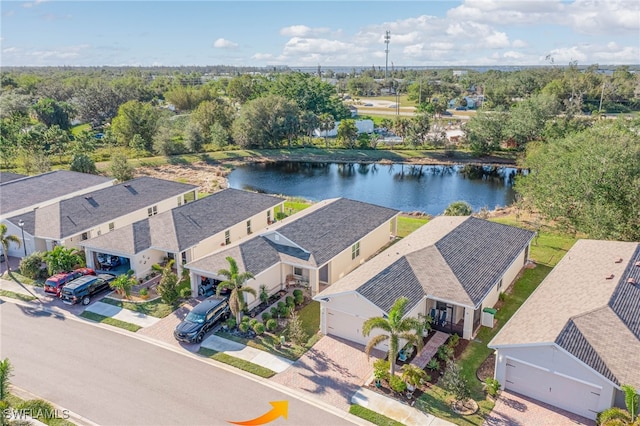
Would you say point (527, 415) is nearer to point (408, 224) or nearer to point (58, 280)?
point (408, 224)

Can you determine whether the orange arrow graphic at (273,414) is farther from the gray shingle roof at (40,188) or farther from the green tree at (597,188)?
the gray shingle roof at (40,188)

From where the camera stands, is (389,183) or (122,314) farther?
(389,183)

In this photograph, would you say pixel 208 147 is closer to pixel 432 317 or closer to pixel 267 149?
pixel 267 149

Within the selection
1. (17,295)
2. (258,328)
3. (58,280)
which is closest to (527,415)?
(258,328)

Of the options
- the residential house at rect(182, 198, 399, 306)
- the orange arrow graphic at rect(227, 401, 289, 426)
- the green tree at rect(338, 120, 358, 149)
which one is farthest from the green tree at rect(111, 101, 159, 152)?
the orange arrow graphic at rect(227, 401, 289, 426)

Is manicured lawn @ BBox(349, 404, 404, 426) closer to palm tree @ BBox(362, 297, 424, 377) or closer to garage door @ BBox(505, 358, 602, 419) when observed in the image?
palm tree @ BBox(362, 297, 424, 377)

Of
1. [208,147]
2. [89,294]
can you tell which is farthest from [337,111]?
[89,294]

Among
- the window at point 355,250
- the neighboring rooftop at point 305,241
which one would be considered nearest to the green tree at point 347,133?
the neighboring rooftop at point 305,241
